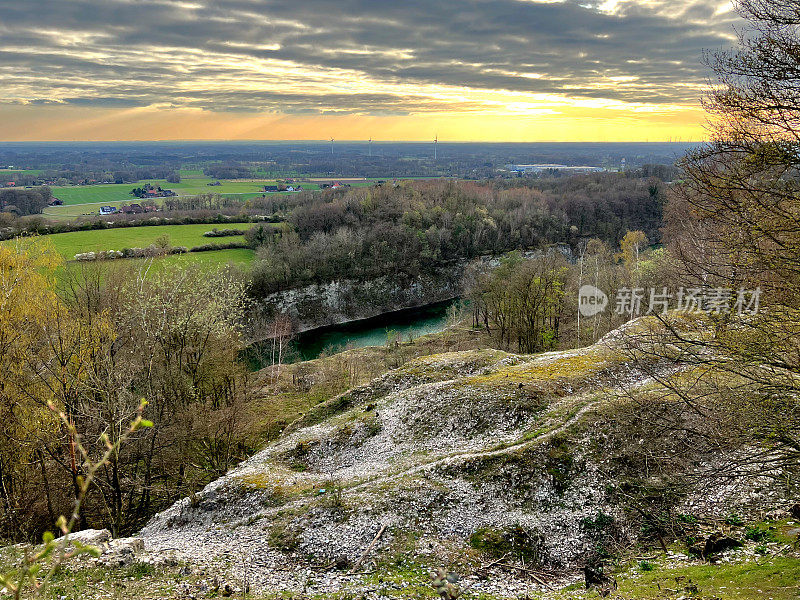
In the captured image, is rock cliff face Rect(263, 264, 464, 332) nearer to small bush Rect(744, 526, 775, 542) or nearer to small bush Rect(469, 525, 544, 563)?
small bush Rect(469, 525, 544, 563)

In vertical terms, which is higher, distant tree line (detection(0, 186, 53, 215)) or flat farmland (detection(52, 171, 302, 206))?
flat farmland (detection(52, 171, 302, 206))

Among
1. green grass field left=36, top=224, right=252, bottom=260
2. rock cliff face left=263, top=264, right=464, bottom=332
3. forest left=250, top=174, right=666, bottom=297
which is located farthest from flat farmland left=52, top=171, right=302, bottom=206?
rock cliff face left=263, top=264, right=464, bottom=332

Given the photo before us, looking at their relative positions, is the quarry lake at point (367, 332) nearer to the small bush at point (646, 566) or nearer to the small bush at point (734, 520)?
the small bush at point (734, 520)

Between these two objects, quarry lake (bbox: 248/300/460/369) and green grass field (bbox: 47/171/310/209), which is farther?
green grass field (bbox: 47/171/310/209)

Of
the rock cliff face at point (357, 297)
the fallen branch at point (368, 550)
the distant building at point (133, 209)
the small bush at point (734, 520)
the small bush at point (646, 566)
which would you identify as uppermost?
the distant building at point (133, 209)

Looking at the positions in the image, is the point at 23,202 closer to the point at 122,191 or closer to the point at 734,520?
the point at 122,191

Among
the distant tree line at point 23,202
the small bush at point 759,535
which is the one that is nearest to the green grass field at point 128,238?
the distant tree line at point 23,202
